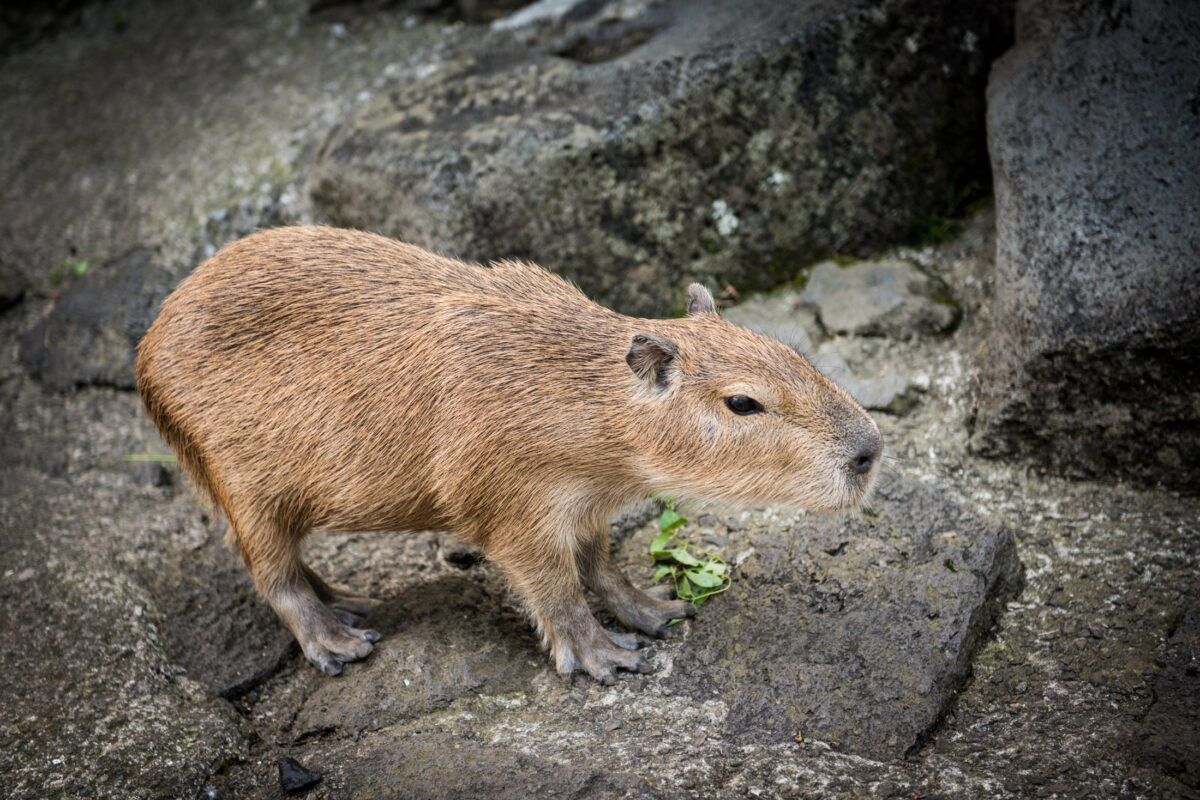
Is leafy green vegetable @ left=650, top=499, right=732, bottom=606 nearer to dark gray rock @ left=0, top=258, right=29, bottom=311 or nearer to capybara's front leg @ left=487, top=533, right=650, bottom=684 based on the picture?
capybara's front leg @ left=487, top=533, right=650, bottom=684

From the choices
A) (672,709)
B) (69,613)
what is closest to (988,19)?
(672,709)

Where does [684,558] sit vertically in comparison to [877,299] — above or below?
below

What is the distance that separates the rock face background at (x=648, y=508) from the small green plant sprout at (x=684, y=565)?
0.08 m

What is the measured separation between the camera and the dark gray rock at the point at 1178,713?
10.2ft

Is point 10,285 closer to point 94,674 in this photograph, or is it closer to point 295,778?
point 94,674

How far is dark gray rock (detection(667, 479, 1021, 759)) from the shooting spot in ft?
11.6

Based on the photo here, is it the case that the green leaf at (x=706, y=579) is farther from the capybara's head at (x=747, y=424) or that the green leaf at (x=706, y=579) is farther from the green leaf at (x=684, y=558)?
the capybara's head at (x=747, y=424)

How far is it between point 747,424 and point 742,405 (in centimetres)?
7

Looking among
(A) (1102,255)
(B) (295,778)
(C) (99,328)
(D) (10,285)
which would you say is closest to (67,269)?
(D) (10,285)

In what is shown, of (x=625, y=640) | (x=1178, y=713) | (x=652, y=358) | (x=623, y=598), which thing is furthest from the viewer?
(x=623, y=598)

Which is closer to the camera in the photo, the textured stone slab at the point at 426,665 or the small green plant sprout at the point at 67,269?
the textured stone slab at the point at 426,665

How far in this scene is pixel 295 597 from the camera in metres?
4.16

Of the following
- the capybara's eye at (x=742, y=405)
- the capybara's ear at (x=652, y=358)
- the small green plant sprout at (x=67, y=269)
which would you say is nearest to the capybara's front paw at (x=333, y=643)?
the capybara's ear at (x=652, y=358)

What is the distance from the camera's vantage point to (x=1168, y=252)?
14.0ft
